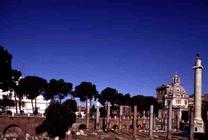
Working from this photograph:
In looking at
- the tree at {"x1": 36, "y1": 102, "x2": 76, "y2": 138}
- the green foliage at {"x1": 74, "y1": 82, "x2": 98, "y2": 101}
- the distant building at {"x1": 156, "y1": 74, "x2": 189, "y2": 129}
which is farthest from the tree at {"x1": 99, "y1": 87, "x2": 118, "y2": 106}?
the tree at {"x1": 36, "y1": 102, "x2": 76, "y2": 138}

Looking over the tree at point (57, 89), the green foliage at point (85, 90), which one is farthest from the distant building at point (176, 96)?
the tree at point (57, 89)

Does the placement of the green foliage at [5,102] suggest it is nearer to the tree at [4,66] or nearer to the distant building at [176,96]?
the tree at [4,66]

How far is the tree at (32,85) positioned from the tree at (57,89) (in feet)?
11.8

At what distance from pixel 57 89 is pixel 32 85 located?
9.50m

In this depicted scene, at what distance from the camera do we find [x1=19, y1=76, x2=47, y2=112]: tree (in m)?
82.8

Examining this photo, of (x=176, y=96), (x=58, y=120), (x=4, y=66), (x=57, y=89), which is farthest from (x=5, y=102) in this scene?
(x=176, y=96)

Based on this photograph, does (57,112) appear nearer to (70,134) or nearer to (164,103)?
(70,134)

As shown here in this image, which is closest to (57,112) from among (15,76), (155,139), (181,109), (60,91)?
(155,139)

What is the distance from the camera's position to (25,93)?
274 feet

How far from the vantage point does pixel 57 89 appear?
303 ft

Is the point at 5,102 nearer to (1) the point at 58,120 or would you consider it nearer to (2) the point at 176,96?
(1) the point at 58,120

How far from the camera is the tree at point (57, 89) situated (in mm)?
90812

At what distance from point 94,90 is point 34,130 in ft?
107

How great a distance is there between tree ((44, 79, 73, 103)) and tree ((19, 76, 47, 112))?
3585mm
